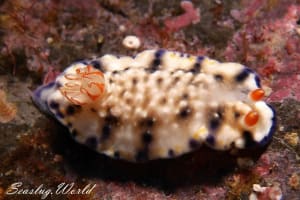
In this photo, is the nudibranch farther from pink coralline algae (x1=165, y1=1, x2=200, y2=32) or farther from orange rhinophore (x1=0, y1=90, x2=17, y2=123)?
pink coralline algae (x1=165, y1=1, x2=200, y2=32)

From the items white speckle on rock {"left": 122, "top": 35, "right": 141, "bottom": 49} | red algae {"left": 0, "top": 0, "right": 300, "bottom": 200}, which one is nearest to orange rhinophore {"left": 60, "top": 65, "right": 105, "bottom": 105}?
red algae {"left": 0, "top": 0, "right": 300, "bottom": 200}

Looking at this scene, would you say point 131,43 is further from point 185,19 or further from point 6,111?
point 6,111

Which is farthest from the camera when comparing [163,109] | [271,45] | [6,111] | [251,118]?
[271,45]

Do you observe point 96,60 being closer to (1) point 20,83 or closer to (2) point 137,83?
(2) point 137,83

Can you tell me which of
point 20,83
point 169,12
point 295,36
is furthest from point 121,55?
point 295,36

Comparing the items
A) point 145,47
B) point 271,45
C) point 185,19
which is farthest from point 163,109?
point 271,45

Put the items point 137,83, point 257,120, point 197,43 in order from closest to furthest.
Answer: point 257,120 < point 137,83 < point 197,43

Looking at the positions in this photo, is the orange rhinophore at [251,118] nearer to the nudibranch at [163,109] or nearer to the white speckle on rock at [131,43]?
the nudibranch at [163,109]

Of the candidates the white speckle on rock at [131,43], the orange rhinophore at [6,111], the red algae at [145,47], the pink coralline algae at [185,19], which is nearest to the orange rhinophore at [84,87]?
the red algae at [145,47]
